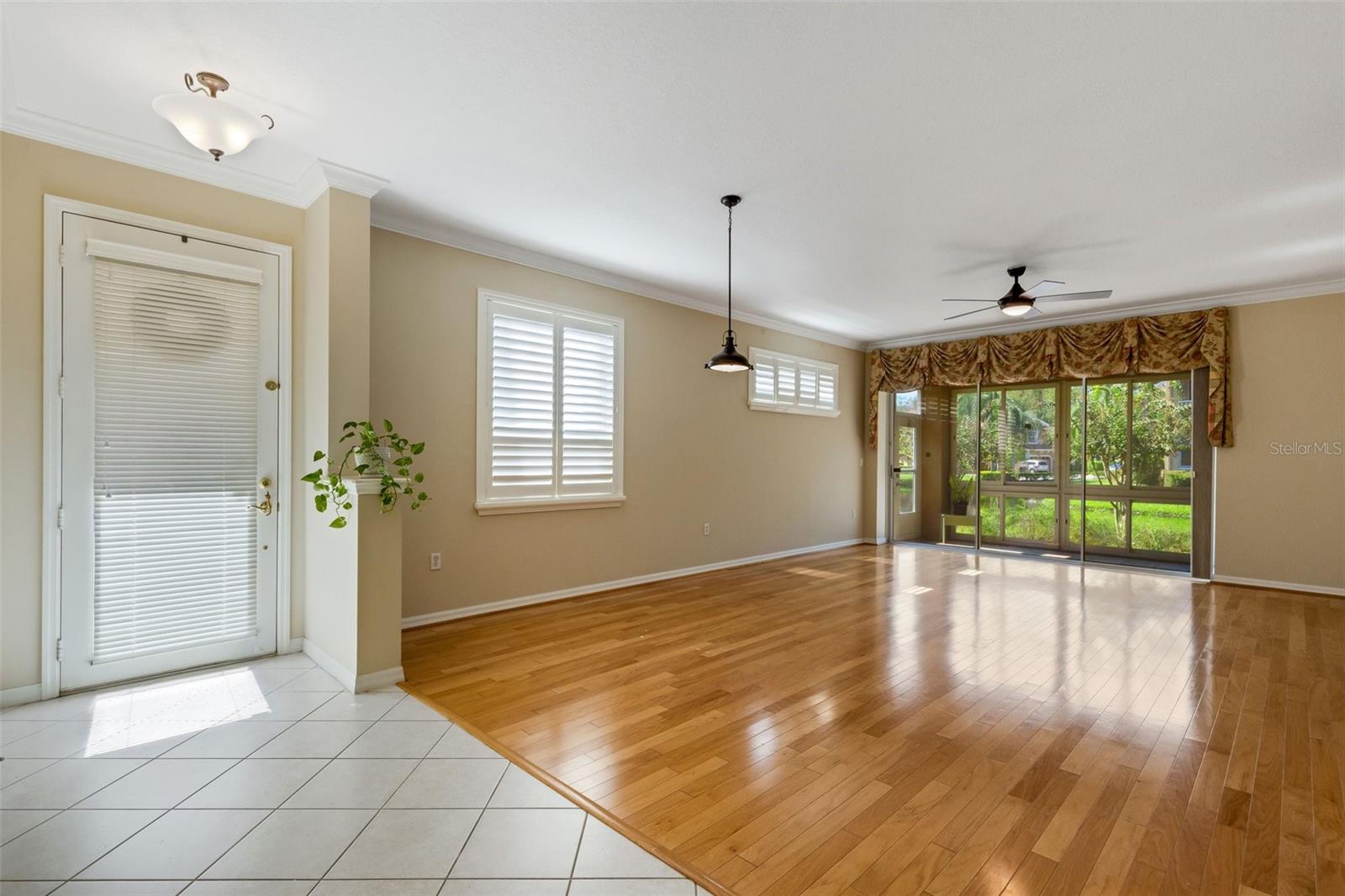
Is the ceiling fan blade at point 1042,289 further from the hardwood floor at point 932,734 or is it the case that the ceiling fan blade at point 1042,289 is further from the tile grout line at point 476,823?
the tile grout line at point 476,823

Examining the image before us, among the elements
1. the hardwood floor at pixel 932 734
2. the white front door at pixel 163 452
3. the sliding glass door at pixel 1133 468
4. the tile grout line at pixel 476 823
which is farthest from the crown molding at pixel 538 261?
the sliding glass door at pixel 1133 468

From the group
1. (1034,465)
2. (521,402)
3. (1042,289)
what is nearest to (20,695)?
(521,402)

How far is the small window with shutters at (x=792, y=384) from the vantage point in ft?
23.4

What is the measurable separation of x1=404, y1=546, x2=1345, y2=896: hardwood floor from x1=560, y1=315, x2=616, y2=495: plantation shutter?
1.09 meters

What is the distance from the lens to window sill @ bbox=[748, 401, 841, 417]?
7.11 m

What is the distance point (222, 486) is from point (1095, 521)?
8615mm

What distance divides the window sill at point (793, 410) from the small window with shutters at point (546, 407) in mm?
2116

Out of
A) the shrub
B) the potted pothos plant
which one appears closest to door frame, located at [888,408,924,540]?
the shrub

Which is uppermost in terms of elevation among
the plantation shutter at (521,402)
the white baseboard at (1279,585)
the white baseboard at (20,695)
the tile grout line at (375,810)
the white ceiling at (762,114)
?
the white ceiling at (762,114)

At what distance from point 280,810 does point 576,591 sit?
3.21 meters

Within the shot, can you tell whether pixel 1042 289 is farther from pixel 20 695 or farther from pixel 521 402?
pixel 20 695

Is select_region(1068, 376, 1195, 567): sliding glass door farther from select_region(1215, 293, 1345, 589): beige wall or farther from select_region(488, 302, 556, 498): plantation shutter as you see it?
select_region(488, 302, 556, 498): plantation shutter

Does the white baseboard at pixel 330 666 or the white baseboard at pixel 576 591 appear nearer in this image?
the white baseboard at pixel 330 666

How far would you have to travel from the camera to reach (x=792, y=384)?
25.1 feet
